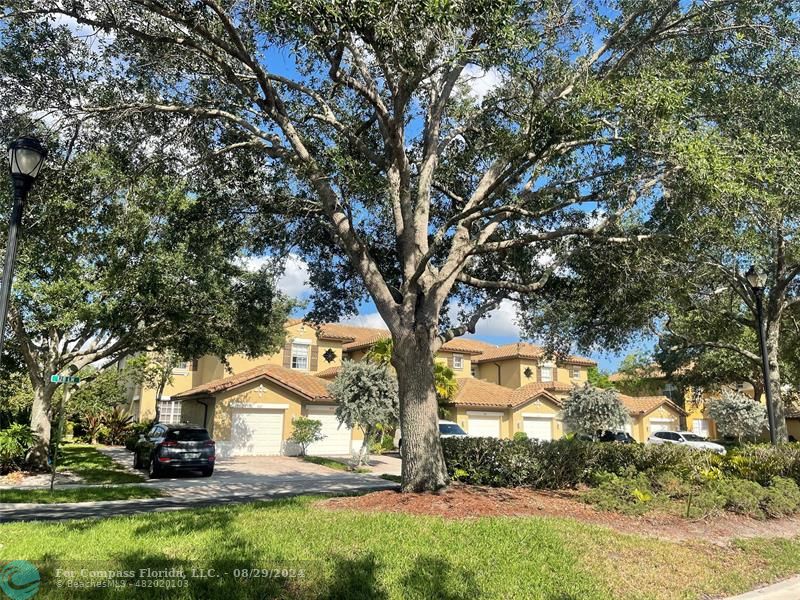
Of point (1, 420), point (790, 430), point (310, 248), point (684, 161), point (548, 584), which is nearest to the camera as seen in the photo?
point (548, 584)

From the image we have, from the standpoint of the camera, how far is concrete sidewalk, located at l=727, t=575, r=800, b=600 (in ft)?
19.7

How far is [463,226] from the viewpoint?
11.2 meters

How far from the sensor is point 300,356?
1287 inches

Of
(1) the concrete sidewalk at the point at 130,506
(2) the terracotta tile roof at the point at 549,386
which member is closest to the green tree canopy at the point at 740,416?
(2) the terracotta tile roof at the point at 549,386

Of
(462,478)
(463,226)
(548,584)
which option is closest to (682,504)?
(462,478)

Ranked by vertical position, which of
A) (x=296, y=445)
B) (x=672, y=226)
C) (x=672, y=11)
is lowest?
(x=296, y=445)

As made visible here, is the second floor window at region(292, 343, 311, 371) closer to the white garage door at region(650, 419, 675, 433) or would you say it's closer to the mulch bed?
the mulch bed

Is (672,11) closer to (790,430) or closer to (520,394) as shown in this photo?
(520,394)

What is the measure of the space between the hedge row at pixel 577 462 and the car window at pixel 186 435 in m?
9.32

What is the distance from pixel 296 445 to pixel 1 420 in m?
19.2

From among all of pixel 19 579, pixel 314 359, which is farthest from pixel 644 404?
pixel 19 579

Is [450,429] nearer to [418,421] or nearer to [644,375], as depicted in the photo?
[418,421]

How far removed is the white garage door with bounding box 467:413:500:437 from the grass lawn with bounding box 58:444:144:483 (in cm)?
1832

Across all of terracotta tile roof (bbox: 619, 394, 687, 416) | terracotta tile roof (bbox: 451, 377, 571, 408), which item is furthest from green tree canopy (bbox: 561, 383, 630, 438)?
terracotta tile roof (bbox: 619, 394, 687, 416)
